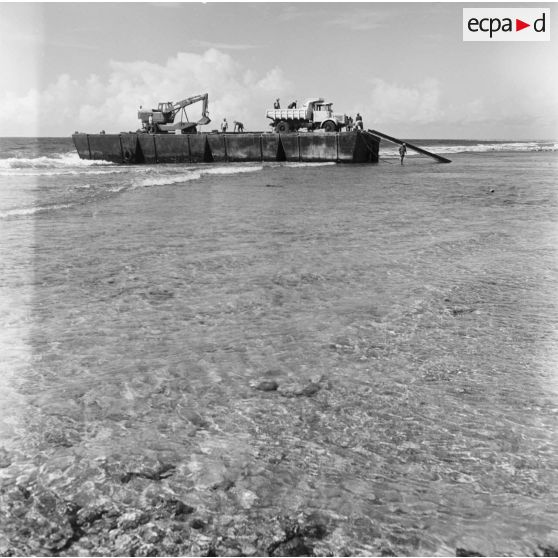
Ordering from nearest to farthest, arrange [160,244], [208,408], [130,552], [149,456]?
[130,552] < [149,456] < [208,408] < [160,244]

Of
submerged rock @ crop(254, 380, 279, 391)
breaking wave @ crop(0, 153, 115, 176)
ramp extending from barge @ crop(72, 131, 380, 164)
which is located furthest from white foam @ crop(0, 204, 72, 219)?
ramp extending from barge @ crop(72, 131, 380, 164)

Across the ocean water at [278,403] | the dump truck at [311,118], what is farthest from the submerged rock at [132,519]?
the dump truck at [311,118]

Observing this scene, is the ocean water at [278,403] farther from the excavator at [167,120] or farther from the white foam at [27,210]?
the excavator at [167,120]

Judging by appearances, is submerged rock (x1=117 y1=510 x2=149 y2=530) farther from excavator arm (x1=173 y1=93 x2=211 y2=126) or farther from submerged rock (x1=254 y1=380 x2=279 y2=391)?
excavator arm (x1=173 y1=93 x2=211 y2=126)

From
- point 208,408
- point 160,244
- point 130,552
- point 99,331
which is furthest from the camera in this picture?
point 160,244

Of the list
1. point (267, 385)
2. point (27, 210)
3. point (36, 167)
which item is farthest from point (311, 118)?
point (267, 385)

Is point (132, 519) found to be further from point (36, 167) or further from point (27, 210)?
point (36, 167)

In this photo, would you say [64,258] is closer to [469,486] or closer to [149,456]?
[149,456]

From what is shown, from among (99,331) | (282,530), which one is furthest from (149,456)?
(99,331)
